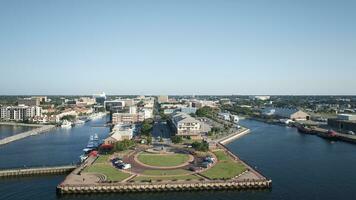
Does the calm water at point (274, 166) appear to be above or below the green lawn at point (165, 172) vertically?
below

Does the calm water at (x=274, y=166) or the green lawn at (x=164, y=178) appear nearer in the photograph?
the calm water at (x=274, y=166)

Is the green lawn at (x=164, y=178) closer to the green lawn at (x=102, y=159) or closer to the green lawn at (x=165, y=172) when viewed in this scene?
the green lawn at (x=165, y=172)

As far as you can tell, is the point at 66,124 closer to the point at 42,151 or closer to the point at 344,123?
the point at 42,151

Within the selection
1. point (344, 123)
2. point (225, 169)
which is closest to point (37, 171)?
point (225, 169)

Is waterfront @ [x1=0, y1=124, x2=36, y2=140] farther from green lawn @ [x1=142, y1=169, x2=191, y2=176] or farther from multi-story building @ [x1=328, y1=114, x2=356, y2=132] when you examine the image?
multi-story building @ [x1=328, y1=114, x2=356, y2=132]

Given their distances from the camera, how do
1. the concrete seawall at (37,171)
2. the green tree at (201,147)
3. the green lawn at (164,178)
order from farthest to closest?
the green tree at (201,147)
the concrete seawall at (37,171)
the green lawn at (164,178)

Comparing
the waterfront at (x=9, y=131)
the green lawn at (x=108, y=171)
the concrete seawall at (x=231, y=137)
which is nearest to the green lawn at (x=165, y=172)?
the green lawn at (x=108, y=171)

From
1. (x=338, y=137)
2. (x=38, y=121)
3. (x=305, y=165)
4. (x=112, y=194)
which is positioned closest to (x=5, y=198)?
(x=112, y=194)
